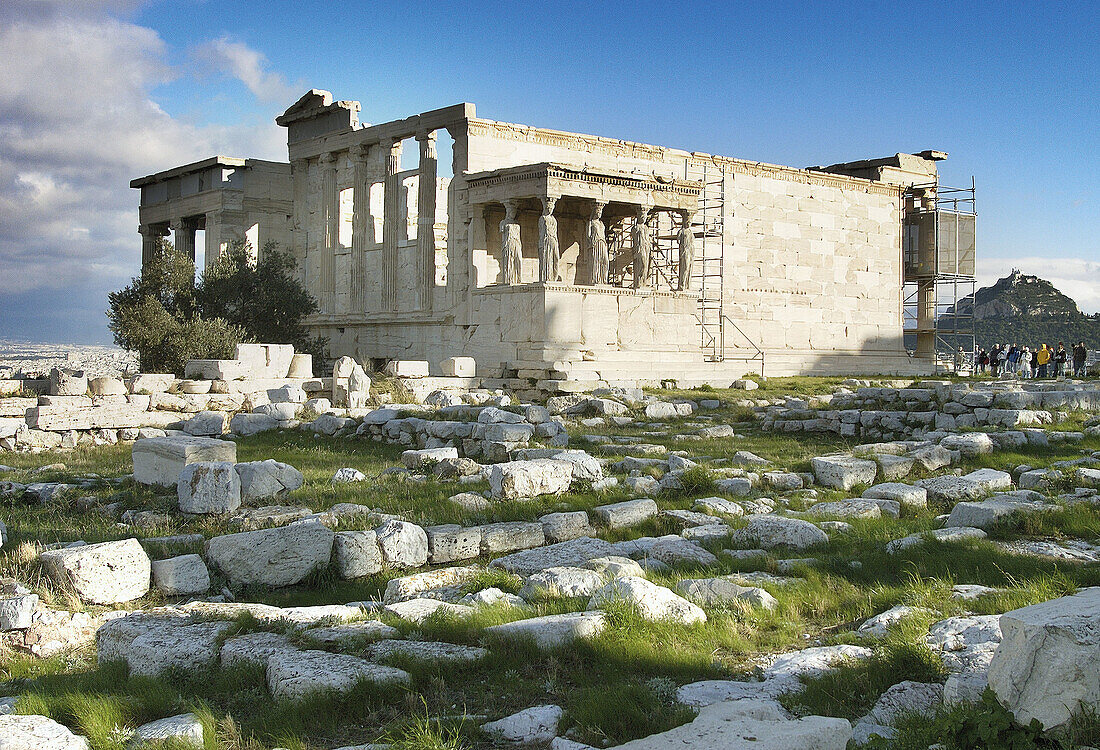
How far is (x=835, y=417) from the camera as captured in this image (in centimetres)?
1388

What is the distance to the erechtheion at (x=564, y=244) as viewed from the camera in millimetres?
20438

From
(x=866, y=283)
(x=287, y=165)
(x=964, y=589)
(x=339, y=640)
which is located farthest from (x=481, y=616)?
(x=866, y=283)

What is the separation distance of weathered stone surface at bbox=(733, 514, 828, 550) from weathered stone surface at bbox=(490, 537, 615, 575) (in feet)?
3.11

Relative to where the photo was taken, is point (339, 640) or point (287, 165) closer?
point (339, 640)

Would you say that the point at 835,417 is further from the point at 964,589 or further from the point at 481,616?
the point at 481,616

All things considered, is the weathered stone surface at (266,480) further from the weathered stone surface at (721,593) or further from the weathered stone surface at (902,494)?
the weathered stone surface at (902,494)

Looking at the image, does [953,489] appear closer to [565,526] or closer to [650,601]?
[565,526]

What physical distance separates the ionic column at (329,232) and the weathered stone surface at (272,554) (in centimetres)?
1938

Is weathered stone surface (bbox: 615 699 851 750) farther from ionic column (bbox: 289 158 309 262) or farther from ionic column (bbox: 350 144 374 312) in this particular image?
ionic column (bbox: 289 158 309 262)

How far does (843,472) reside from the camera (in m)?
9.12

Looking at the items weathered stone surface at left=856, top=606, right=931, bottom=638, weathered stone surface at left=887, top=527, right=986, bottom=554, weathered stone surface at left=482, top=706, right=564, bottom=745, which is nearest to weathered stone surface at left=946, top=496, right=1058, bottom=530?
weathered stone surface at left=887, top=527, right=986, bottom=554

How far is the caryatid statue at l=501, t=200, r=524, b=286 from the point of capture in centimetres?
2055

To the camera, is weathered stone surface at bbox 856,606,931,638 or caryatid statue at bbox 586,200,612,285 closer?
weathered stone surface at bbox 856,606,931,638

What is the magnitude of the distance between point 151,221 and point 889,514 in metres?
25.7
